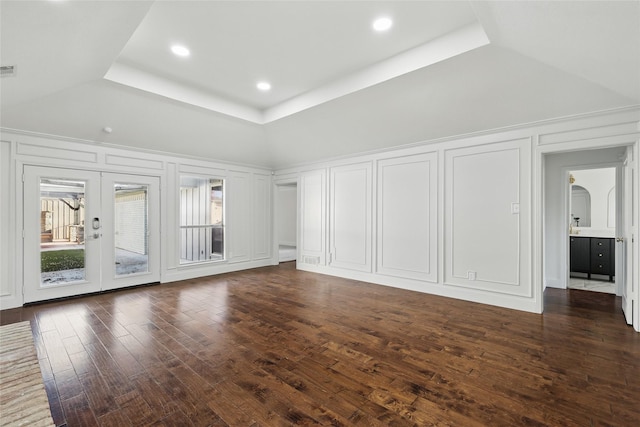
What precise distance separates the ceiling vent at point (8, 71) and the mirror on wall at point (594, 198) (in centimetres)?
898

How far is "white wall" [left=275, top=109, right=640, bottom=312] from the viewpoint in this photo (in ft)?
13.0

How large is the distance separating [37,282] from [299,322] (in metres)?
4.03

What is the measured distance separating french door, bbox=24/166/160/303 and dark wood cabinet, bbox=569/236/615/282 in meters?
8.25

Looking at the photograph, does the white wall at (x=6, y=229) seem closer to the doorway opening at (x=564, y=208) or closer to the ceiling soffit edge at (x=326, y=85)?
the ceiling soffit edge at (x=326, y=85)

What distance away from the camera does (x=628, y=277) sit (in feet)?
11.6

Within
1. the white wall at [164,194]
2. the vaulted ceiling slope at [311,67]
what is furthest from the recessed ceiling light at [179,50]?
the white wall at [164,194]

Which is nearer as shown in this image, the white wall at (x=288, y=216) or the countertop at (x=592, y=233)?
Result: the countertop at (x=592, y=233)

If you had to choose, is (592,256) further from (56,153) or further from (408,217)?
(56,153)

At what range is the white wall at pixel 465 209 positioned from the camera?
3.96 meters

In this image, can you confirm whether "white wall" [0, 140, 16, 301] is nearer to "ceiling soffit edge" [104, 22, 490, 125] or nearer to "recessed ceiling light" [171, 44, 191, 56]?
"ceiling soffit edge" [104, 22, 490, 125]

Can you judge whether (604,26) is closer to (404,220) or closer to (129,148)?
(404,220)

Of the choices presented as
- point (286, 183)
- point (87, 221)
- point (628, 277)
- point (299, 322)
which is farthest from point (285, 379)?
point (286, 183)

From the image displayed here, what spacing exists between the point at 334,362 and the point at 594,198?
24.6 feet

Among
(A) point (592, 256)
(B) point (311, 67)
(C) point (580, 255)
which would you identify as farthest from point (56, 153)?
(A) point (592, 256)
